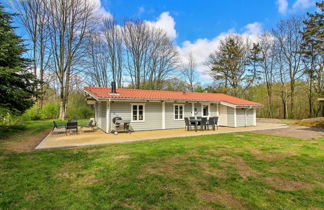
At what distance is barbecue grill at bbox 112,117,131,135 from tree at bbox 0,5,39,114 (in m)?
5.53

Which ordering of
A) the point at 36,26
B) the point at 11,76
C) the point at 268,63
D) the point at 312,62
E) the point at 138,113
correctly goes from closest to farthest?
1. the point at 11,76
2. the point at 138,113
3. the point at 36,26
4. the point at 312,62
5. the point at 268,63

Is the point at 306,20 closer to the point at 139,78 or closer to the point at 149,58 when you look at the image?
the point at 149,58

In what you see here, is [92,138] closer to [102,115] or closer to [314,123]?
[102,115]

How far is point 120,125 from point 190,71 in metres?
21.6

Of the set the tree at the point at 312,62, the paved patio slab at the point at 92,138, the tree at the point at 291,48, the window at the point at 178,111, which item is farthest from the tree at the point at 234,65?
the paved patio slab at the point at 92,138

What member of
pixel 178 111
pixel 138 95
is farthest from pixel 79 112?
pixel 178 111

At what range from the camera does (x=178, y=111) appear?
13172 millimetres

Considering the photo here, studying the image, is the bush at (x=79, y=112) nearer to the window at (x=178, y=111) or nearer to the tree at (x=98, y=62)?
the tree at (x=98, y=62)

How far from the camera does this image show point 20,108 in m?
10.4

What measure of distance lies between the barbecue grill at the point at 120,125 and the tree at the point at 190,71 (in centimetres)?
2060

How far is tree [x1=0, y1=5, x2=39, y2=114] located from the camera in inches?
337

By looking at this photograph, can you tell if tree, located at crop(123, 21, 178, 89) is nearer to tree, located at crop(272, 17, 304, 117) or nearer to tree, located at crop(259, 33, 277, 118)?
tree, located at crop(259, 33, 277, 118)

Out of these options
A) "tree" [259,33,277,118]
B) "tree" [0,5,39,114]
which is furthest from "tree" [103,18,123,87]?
"tree" [259,33,277,118]

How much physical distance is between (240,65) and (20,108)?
25251 mm
